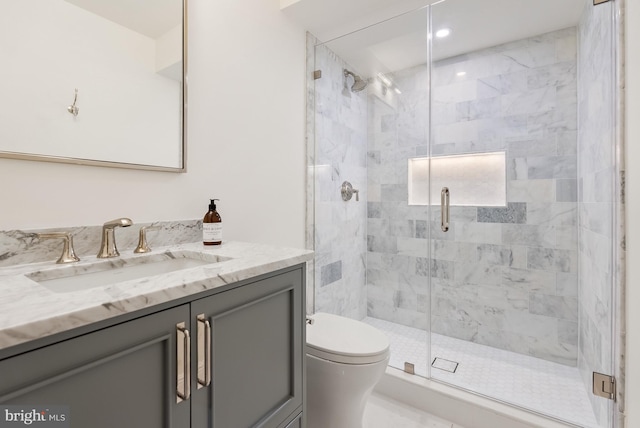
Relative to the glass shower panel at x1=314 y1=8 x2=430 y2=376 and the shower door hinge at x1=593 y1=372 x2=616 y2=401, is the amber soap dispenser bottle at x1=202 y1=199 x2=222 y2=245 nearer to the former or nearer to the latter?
the glass shower panel at x1=314 y1=8 x2=430 y2=376

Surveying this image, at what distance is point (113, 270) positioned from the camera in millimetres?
952

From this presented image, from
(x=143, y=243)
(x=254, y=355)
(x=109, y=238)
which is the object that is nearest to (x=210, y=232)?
(x=143, y=243)

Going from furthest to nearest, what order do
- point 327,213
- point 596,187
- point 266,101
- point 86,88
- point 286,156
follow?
point 327,213
point 286,156
point 266,101
point 596,187
point 86,88

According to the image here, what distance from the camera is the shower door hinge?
51.7 inches

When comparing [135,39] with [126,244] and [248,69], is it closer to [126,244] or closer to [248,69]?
[248,69]

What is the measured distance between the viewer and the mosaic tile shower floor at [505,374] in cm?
157

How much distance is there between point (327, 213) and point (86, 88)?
155 cm

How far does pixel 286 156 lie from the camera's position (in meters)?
1.85

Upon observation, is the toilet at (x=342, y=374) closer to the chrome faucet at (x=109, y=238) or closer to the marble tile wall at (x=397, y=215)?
the chrome faucet at (x=109, y=238)

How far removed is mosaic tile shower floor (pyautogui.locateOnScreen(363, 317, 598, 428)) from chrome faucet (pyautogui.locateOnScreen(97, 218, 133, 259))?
5.51ft

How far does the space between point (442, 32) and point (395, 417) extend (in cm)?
238

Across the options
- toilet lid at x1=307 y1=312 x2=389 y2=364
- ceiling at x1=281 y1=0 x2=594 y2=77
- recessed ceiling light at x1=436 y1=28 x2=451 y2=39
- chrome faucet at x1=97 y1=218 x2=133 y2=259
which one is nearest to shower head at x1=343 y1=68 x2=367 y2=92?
ceiling at x1=281 y1=0 x2=594 y2=77

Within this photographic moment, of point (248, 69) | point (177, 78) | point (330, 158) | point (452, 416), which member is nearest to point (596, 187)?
point (452, 416)

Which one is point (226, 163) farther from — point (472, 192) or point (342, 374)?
point (472, 192)
